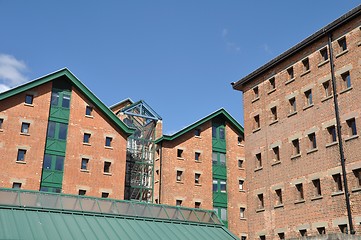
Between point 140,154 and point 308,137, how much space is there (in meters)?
24.6

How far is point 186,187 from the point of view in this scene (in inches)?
1954

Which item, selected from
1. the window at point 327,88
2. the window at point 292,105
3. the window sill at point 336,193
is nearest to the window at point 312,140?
the window at point 292,105

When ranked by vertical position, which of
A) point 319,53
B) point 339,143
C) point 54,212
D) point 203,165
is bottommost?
point 54,212

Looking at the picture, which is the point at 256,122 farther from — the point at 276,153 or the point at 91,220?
the point at 91,220

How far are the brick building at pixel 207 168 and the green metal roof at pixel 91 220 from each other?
19.7m

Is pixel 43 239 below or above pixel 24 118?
below

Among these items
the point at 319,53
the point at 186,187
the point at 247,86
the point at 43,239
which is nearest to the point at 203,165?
the point at 186,187

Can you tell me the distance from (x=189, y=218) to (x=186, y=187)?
20.8 m

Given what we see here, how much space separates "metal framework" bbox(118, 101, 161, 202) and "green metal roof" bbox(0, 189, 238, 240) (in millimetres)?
21634

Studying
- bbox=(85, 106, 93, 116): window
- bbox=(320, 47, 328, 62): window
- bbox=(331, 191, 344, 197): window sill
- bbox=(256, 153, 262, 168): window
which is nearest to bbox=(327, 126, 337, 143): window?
bbox=(331, 191, 344, 197): window sill

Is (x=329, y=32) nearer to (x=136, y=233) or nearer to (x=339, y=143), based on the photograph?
(x=339, y=143)

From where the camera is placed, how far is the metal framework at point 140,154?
5105 cm

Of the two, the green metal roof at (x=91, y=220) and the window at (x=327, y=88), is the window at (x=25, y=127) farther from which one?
the window at (x=327, y=88)

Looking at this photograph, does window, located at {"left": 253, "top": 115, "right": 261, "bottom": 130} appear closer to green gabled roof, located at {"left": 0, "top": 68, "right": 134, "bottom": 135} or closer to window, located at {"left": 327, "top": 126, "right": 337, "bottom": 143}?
window, located at {"left": 327, "top": 126, "right": 337, "bottom": 143}
